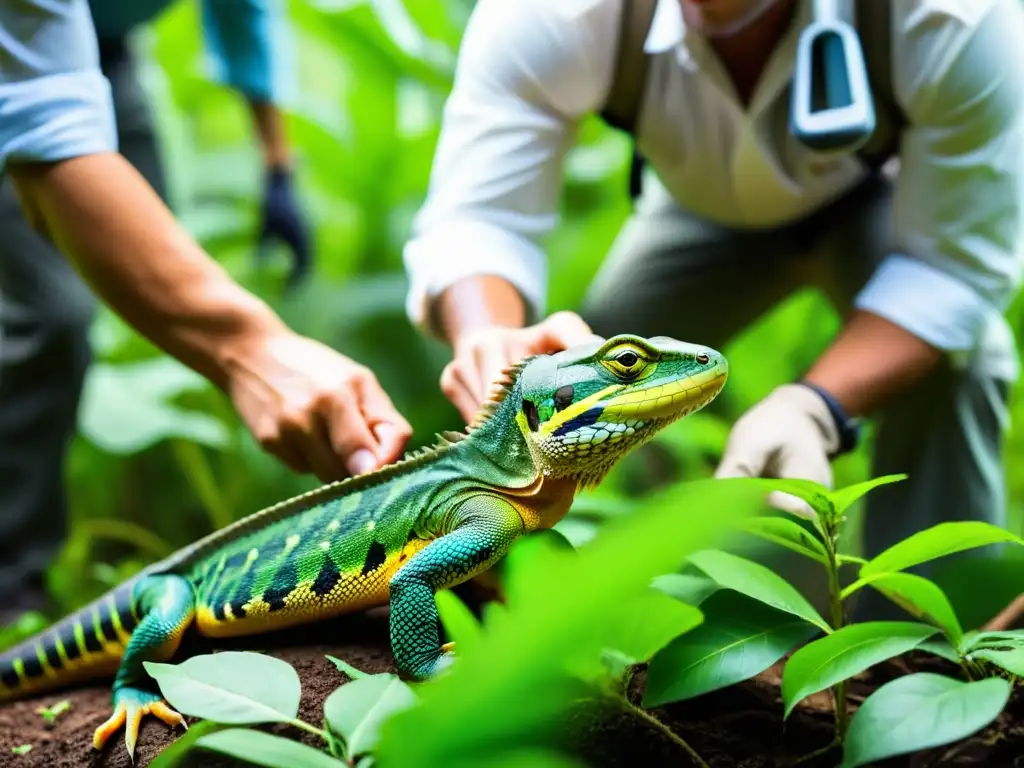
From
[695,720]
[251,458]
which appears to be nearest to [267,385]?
[695,720]

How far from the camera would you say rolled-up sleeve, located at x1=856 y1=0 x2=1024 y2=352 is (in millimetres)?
1899

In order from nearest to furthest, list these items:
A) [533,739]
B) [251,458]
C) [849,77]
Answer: [533,739] → [849,77] → [251,458]

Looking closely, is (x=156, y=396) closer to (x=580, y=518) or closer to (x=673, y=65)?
(x=580, y=518)

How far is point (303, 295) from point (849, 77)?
85.5 inches

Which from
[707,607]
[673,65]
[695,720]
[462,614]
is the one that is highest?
[673,65]

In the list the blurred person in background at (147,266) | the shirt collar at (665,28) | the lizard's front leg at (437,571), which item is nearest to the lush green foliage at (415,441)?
the lizard's front leg at (437,571)

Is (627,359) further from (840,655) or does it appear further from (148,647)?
(148,647)

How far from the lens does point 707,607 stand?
47.8 inches

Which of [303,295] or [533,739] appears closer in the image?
[533,739]

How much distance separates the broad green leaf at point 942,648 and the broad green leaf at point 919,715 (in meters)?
0.13

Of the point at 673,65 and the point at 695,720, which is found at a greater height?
the point at 673,65

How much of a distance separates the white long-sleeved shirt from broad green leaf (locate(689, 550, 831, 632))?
1054mm

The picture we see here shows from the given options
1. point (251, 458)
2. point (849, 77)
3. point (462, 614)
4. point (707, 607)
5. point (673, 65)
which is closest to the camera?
point (462, 614)

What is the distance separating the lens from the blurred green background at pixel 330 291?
3203 millimetres
